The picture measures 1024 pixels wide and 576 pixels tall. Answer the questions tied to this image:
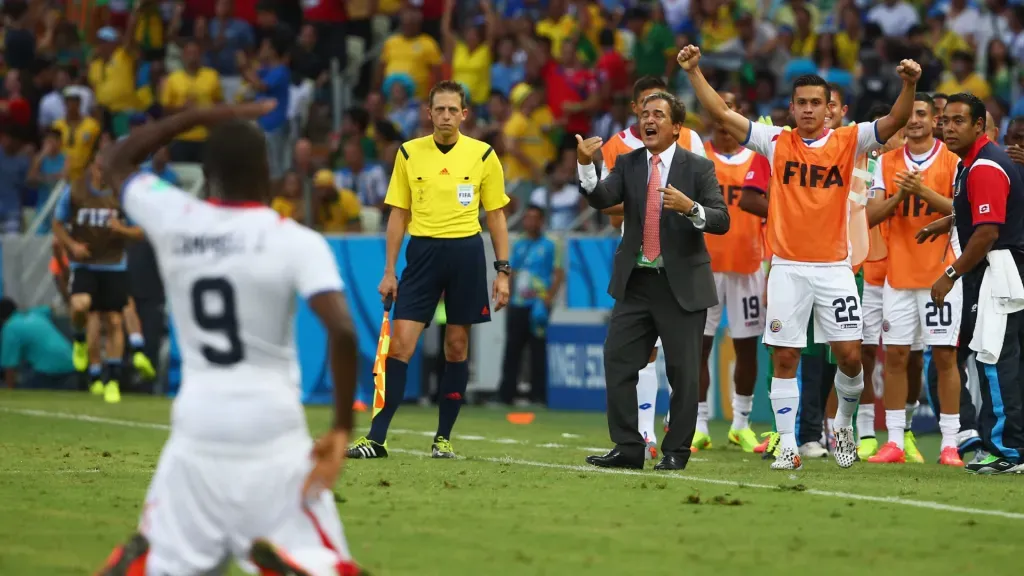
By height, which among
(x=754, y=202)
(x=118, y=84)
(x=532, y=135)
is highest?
(x=118, y=84)

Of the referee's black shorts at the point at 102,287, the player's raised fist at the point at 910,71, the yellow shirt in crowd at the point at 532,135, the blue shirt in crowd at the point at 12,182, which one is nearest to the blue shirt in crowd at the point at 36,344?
the referee's black shorts at the point at 102,287

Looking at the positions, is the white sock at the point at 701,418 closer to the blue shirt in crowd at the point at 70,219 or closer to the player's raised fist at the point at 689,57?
the player's raised fist at the point at 689,57

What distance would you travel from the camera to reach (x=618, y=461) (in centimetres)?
1079

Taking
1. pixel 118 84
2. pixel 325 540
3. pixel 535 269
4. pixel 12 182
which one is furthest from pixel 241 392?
pixel 118 84

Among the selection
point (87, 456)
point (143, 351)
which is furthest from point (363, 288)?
point (87, 456)

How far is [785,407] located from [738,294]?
2352 millimetres

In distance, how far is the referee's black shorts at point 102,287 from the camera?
18.8m

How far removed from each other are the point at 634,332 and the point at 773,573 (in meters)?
4.34

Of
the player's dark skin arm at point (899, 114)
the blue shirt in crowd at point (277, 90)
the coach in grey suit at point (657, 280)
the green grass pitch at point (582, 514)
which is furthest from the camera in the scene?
the blue shirt in crowd at point (277, 90)

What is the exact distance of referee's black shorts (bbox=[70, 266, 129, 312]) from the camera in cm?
1877

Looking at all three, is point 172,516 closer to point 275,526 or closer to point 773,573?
point 275,526

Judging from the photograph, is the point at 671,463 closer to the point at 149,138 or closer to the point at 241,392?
the point at 149,138

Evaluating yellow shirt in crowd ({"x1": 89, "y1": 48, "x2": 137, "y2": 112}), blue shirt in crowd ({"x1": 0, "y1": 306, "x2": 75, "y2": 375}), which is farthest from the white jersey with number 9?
yellow shirt in crowd ({"x1": 89, "y1": 48, "x2": 137, "y2": 112})

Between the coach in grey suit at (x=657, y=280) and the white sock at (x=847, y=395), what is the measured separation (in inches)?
55.6
